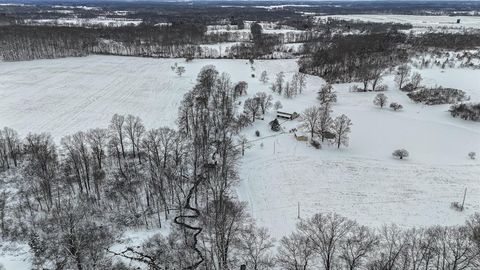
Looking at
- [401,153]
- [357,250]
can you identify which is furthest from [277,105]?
[357,250]

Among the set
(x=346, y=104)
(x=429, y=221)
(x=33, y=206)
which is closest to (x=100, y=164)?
(x=33, y=206)

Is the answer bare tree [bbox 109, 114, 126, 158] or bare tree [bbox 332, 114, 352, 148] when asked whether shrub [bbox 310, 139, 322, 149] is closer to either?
bare tree [bbox 332, 114, 352, 148]

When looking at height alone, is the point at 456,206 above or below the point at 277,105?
below

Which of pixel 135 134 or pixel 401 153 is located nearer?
pixel 401 153

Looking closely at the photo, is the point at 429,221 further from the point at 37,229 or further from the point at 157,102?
the point at 157,102

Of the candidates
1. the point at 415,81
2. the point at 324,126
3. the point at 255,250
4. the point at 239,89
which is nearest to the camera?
the point at 255,250

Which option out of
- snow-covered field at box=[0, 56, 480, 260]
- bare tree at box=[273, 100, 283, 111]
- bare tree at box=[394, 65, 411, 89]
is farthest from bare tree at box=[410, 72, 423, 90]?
bare tree at box=[273, 100, 283, 111]

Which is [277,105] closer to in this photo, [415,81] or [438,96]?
[438,96]

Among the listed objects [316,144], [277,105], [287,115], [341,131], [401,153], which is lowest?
[316,144]

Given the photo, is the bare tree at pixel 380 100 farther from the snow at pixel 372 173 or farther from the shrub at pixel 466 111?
the shrub at pixel 466 111
